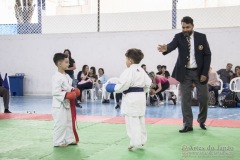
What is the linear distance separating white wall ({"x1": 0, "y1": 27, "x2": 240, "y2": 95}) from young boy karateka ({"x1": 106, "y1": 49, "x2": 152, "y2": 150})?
9.22 m

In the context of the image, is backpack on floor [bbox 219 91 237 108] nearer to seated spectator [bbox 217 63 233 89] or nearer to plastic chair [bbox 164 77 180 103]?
seated spectator [bbox 217 63 233 89]

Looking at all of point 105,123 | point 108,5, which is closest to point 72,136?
point 105,123

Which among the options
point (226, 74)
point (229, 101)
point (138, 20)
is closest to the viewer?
point (229, 101)

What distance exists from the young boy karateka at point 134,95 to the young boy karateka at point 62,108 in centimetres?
73

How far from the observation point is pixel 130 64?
15.1ft

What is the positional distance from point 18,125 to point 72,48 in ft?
28.9

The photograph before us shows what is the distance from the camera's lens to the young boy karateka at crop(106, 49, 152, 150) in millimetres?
4441

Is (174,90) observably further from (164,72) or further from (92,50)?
(92,50)

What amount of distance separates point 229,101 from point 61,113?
22.9 feet

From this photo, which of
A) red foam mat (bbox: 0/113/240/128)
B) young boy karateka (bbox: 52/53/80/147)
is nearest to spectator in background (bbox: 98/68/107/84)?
red foam mat (bbox: 0/113/240/128)

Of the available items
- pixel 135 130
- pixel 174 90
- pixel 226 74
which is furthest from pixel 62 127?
pixel 226 74

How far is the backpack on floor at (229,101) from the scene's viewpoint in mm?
10391

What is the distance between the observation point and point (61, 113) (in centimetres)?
476

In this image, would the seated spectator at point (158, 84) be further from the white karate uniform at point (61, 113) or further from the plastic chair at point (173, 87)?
A: the white karate uniform at point (61, 113)
